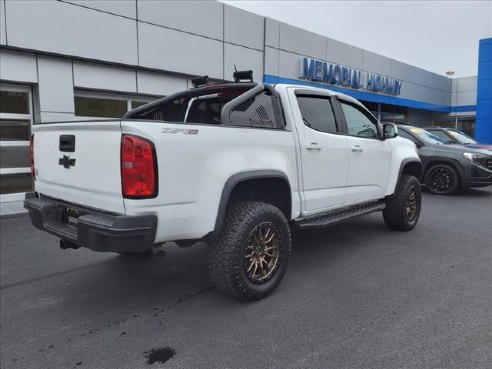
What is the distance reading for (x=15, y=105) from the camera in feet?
26.7

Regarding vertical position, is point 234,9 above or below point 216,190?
above

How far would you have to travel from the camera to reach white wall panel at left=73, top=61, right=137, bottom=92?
8742 millimetres

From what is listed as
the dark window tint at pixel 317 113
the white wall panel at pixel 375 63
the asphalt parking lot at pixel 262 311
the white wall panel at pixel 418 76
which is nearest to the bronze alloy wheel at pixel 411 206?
the asphalt parking lot at pixel 262 311

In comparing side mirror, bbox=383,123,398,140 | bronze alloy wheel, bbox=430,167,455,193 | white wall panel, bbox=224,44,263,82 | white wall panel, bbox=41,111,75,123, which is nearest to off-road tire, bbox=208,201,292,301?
side mirror, bbox=383,123,398,140

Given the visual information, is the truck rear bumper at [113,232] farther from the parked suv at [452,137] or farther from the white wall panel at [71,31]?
the parked suv at [452,137]

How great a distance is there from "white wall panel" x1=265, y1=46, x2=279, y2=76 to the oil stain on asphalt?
11695mm

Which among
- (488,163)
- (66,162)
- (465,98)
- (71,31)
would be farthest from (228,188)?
(465,98)

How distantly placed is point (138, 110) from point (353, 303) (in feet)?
10.3

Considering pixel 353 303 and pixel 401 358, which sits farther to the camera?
pixel 353 303

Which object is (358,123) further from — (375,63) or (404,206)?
(375,63)

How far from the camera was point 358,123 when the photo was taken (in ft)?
16.3

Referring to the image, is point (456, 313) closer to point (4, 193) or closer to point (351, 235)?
point (351, 235)

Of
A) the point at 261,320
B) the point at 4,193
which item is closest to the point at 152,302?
the point at 261,320

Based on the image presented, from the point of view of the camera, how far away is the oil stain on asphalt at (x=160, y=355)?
8.58 feet
